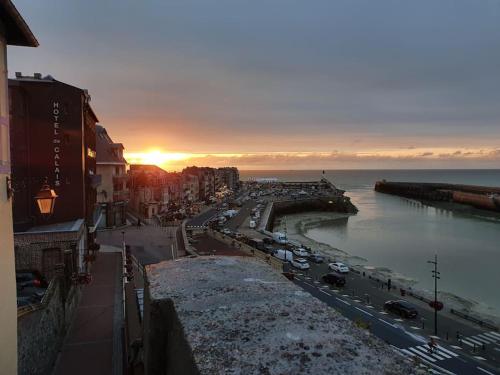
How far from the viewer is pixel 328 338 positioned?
353 cm

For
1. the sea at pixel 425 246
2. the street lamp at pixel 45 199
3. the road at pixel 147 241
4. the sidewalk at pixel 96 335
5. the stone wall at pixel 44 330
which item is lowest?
the sea at pixel 425 246

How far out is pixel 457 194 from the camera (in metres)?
122

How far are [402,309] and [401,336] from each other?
4321 millimetres

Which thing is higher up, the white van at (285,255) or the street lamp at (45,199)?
the street lamp at (45,199)

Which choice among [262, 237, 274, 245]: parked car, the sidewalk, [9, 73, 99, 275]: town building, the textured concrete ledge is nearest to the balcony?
[262, 237, 274, 245]: parked car

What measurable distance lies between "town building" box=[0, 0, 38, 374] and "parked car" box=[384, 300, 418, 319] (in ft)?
84.3

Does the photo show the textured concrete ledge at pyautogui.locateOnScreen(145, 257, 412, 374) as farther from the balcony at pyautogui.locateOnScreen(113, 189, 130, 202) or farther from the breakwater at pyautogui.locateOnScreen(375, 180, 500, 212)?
the breakwater at pyautogui.locateOnScreen(375, 180, 500, 212)

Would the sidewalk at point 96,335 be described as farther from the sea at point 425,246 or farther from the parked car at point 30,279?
the sea at point 425,246

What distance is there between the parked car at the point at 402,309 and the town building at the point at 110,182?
96.6ft

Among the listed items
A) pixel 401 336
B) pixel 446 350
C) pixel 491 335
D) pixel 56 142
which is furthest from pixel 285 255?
pixel 56 142

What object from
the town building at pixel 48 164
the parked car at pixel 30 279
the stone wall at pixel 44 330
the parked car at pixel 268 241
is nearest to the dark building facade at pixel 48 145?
the town building at pixel 48 164

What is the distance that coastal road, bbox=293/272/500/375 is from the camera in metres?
19.5

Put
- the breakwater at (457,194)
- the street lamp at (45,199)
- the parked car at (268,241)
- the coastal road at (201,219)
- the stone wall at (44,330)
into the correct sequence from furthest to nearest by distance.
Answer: the breakwater at (457,194)
the coastal road at (201,219)
the parked car at (268,241)
the stone wall at (44,330)
the street lamp at (45,199)

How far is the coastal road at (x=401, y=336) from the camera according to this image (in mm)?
19453
